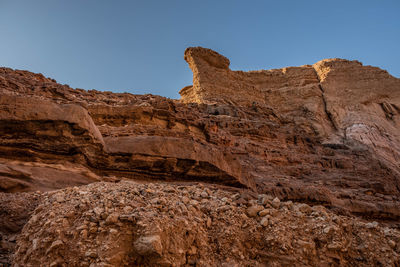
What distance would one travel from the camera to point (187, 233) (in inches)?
134

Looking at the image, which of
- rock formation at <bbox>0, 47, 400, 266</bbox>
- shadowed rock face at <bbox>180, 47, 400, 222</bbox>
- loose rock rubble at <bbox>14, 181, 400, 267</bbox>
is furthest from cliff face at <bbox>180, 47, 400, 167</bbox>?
loose rock rubble at <bbox>14, 181, 400, 267</bbox>

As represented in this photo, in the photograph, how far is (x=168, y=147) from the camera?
24.1 feet

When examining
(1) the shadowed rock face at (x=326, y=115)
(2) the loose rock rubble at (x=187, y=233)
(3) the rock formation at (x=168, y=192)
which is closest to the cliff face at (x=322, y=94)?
(1) the shadowed rock face at (x=326, y=115)

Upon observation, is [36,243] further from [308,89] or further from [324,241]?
[308,89]

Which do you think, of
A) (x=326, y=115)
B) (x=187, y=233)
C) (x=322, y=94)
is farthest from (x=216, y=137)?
(x=322, y=94)

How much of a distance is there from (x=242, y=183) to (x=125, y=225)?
5.35 metres

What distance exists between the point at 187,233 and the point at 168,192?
107 cm

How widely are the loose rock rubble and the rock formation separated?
0.05 ft

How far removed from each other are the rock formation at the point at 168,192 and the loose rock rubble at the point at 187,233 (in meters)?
0.02

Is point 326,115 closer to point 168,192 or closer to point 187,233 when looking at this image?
point 168,192

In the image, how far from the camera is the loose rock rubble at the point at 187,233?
296 cm

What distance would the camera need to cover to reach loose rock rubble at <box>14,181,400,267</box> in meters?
2.96

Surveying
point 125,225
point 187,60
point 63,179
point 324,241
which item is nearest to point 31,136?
point 63,179

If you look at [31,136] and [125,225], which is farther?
[31,136]
